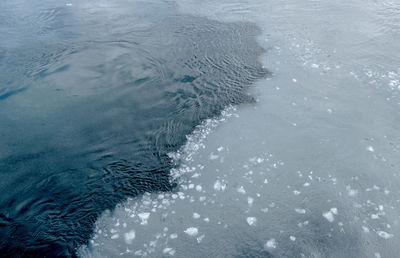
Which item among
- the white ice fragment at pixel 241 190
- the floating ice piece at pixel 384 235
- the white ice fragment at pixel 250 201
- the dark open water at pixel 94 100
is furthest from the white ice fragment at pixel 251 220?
the floating ice piece at pixel 384 235

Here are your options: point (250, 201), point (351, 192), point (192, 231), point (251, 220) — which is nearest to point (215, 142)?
point (250, 201)

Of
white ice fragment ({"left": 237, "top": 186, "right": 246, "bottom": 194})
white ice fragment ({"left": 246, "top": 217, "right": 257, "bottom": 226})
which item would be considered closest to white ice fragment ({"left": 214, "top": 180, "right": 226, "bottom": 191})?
white ice fragment ({"left": 237, "top": 186, "right": 246, "bottom": 194})

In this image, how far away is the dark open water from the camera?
4723 mm

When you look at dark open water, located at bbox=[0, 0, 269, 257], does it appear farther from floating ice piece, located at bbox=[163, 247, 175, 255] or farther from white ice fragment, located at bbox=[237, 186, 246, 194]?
white ice fragment, located at bbox=[237, 186, 246, 194]

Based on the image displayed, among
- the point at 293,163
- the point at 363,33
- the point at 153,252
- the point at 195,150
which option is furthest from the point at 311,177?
the point at 363,33

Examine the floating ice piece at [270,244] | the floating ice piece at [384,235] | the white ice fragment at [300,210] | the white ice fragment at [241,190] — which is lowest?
the floating ice piece at [384,235]

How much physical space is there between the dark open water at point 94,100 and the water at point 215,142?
31 mm

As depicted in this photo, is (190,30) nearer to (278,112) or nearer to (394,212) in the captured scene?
(278,112)

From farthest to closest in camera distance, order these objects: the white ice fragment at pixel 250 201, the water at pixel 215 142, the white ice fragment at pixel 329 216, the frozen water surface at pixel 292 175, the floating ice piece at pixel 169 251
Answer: the white ice fragment at pixel 250 201
the white ice fragment at pixel 329 216
the water at pixel 215 142
the frozen water surface at pixel 292 175
the floating ice piece at pixel 169 251

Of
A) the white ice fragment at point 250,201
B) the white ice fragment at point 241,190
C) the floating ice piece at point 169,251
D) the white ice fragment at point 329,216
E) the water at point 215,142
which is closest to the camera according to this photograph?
the floating ice piece at point 169,251

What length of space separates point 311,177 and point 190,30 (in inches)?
222

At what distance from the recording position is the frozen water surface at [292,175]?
4.27 m

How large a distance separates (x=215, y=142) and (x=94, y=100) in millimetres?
2900

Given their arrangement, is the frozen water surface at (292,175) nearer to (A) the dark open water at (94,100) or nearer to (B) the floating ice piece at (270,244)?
(B) the floating ice piece at (270,244)
